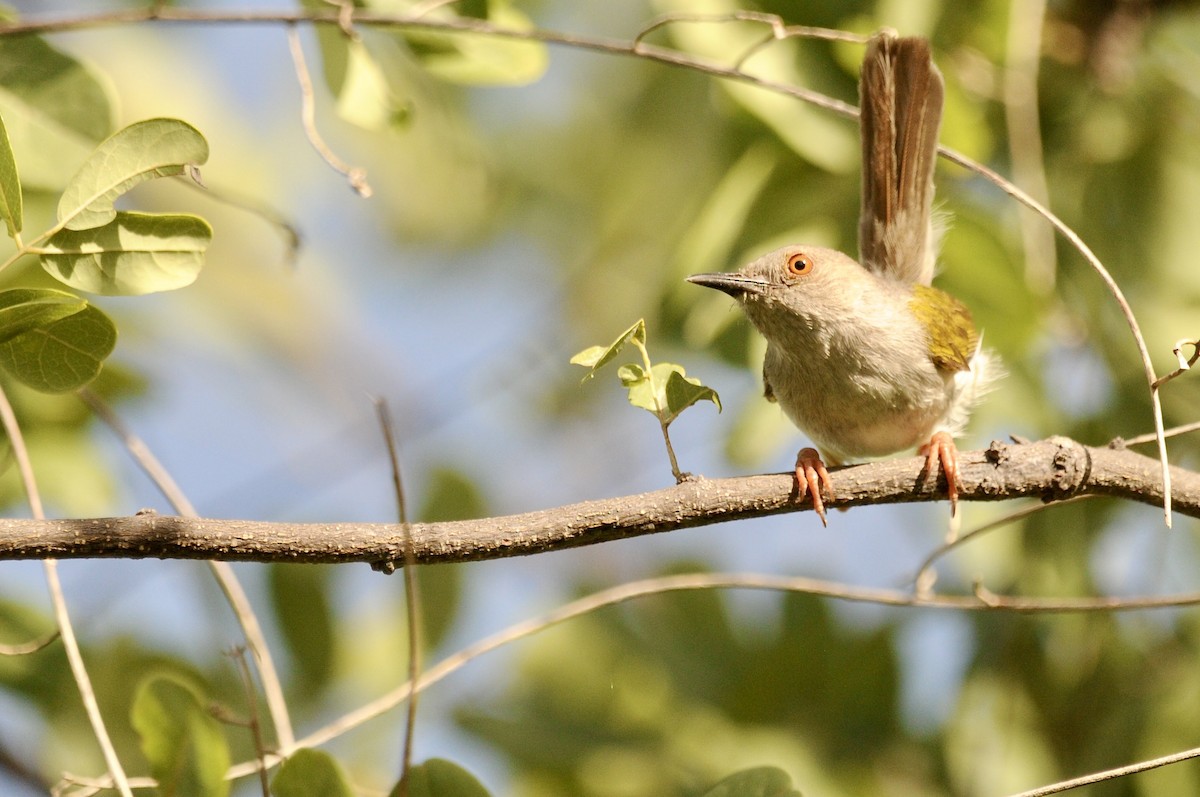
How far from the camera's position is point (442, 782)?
2.22m

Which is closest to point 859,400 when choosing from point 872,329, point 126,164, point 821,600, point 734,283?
point 872,329

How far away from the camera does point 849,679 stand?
3598 millimetres

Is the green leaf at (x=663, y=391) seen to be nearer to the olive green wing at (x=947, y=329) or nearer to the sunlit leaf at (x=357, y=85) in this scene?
the sunlit leaf at (x=357, y=85)

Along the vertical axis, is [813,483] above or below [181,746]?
above

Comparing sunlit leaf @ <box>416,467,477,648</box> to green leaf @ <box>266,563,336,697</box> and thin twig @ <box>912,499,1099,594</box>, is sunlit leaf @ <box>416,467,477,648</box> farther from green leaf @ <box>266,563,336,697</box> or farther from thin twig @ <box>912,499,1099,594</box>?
thin twig @ <box>912,499,1099,594</box>

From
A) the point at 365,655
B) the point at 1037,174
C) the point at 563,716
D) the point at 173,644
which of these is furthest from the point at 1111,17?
the point at 173,644

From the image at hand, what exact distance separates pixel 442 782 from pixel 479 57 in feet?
6.06

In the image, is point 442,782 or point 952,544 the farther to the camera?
point 952,544

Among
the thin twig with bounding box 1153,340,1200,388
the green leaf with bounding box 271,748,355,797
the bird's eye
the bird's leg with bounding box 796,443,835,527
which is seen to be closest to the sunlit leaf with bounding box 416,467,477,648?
the bird's eye

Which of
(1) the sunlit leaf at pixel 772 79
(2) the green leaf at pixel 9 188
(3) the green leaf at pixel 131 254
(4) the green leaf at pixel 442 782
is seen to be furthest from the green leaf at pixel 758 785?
(1) the sunlit leaf at pixel 772 79

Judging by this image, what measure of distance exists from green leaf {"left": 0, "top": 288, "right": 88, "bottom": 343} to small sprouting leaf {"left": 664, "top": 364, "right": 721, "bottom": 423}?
95 cm

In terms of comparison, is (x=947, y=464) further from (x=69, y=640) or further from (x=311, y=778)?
(x=69, y=640)

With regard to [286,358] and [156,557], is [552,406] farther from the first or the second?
[156,557]

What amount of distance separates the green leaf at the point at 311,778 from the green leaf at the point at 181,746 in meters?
0.16
